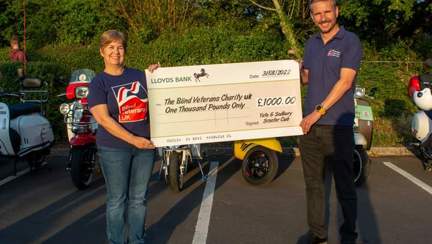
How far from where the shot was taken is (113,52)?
4059 millimetres

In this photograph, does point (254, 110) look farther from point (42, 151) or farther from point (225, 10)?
point (225, 10)

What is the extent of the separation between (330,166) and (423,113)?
3.73 meters

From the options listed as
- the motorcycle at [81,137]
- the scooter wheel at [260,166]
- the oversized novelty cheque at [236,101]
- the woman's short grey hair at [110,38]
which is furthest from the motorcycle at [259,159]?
the woman's short grey hair at [110,38]

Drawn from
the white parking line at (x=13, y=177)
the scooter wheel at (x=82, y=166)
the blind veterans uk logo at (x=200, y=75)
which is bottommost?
the white parking line at (x=13, y=177)

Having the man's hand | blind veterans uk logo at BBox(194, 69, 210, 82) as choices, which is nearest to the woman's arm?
the man's hand

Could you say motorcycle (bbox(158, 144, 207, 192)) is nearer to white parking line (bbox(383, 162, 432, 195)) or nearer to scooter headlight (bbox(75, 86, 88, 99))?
scooter headlight (bbox(75, 86, 88, 99))

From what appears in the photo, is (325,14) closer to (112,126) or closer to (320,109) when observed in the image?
(320,109)

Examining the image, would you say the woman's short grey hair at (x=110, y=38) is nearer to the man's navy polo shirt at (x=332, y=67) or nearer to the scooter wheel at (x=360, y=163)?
the man's navy polo shirt at (x=332, y=67)

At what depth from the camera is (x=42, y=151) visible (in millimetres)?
7859

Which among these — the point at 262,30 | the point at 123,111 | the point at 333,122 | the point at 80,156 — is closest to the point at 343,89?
the point at 333,122

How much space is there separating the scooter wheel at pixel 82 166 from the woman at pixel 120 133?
→ 8.53ft

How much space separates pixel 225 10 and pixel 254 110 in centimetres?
990

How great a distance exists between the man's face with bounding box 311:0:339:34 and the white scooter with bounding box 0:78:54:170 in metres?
4.54

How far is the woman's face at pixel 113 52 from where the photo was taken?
4.05m
